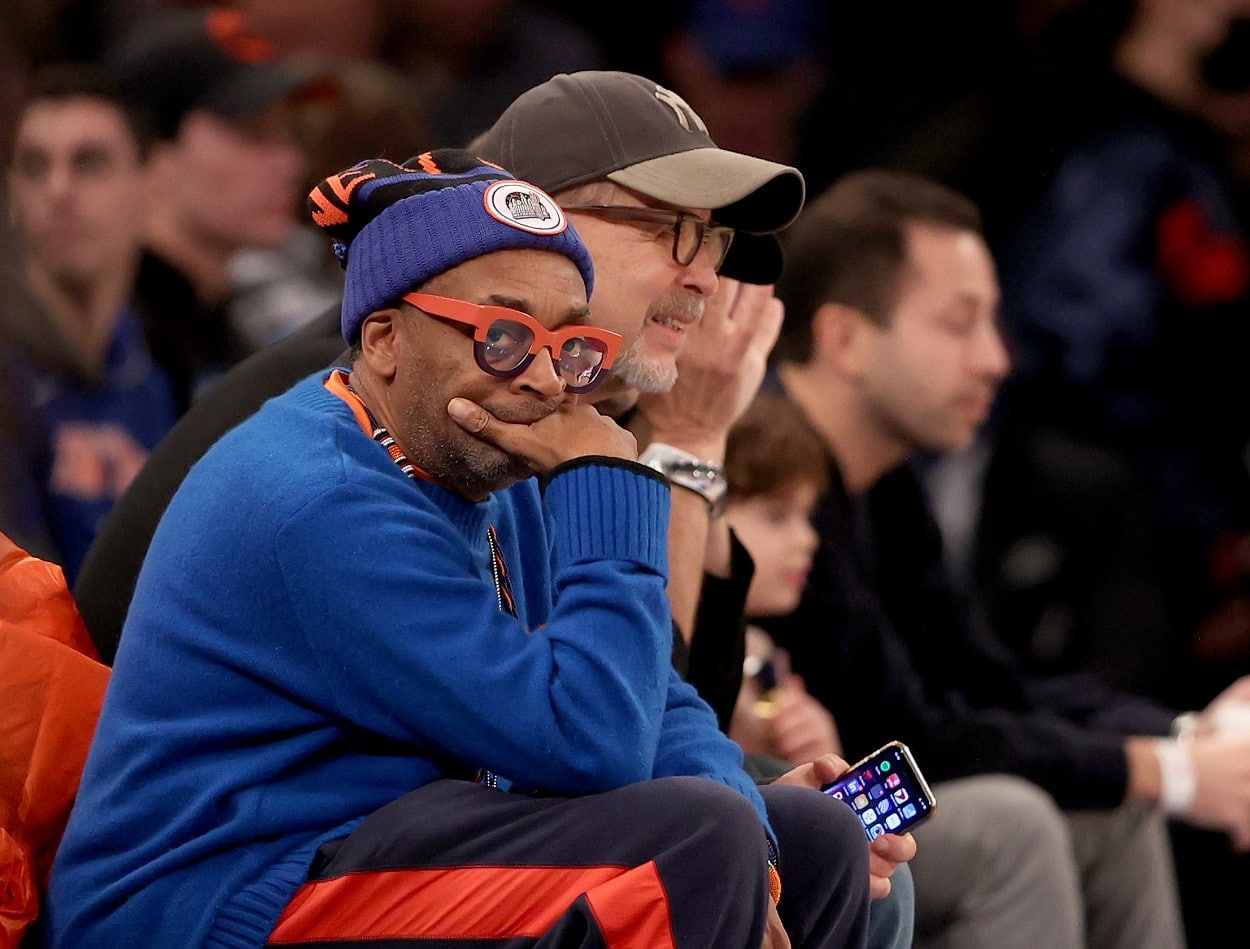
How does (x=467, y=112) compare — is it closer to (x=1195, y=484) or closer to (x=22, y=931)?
(x=1195, y=484)

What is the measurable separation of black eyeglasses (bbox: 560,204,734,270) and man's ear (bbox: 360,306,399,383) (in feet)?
1.94

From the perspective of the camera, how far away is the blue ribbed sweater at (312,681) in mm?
1797

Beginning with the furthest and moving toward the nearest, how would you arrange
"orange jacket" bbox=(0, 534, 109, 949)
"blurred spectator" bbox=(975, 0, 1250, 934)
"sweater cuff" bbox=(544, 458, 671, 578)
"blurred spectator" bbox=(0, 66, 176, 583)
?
"blurred spectator" bbox=(975, 0, 1250, 934) → "blurred spectator" bbox=(0, 66, 176, 583) → "orange jacket" bbox=(0, 534, 109, 949) → "sweater cuff" bbox=(544, 458, 671, 578)

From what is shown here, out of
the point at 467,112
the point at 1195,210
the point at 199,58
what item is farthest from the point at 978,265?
the point at 199,58

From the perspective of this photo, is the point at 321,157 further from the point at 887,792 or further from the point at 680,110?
the point at 887,792

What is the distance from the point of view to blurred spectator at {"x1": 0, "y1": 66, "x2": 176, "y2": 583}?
3510 millimetres

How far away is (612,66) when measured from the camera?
16.6 feet

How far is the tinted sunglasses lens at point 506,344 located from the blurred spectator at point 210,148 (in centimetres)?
243

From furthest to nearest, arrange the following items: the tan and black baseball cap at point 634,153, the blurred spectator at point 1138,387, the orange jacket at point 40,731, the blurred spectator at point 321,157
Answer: the blurred spectator at point 1138,387, the blurred spectator at point 321,157, the tan and black baseball cap at point 634,153, the orange jacket at point 40,731

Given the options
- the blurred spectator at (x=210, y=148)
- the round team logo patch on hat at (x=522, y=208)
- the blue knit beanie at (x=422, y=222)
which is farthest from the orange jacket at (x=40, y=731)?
the blurred spectator at (x=210, y=148)

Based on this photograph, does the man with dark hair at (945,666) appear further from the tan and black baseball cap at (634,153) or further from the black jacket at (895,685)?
the tan and black baseball cap at (634,153)

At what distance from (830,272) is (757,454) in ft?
2.05

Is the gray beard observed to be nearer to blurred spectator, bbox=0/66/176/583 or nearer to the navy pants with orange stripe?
the navy pants with orange stripe

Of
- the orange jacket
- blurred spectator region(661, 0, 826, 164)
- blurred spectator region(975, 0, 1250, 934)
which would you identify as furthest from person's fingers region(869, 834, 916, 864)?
blurred spectator region(661, 0, 826, 164)
